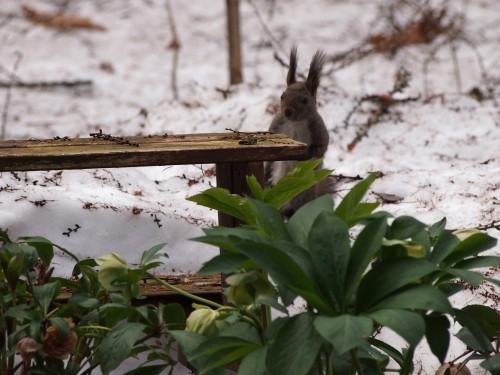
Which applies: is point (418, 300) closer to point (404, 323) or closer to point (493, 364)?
point (404, 323)

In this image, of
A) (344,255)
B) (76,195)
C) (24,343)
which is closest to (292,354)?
(344,255)

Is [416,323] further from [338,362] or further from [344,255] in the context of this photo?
[338,362]

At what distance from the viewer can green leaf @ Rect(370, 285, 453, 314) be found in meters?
1.41

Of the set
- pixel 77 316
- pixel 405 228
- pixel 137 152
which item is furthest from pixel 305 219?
pixel 137 152

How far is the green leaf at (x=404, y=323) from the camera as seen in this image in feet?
4.48

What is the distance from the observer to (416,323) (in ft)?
4.55

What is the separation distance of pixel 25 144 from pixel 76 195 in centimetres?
53

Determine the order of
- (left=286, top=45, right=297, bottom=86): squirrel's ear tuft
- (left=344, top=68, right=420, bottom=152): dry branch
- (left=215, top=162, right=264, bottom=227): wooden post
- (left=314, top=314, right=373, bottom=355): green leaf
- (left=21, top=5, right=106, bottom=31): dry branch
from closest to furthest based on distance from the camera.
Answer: (left=314, top=314, right=373, bottom=355): green leaf < (left=215, top=162, right=264, bottom=227): wooden post < (left=286, top=45, right=297, bottom=86): squirrel's ear tuft < (left=344, top=68, right=420, bottom=152): dry branch < (left=21, top=5, right=106, bottom=31): dry branch

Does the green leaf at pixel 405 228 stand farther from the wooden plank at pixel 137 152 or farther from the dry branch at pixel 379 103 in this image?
the dry branch at pixel 379 103

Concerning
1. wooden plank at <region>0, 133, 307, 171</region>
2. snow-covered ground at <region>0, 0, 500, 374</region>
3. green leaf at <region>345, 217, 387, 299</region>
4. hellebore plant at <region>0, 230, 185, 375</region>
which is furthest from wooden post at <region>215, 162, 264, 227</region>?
green leaf at <region>345, 217, 387, 299</region>

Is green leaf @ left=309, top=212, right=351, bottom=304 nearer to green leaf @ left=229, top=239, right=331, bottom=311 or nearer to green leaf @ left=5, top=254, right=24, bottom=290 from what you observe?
green leaf @ left=229, top=239, right=331, bottom=311

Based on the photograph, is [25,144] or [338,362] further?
[25,144]

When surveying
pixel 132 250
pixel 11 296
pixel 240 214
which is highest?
pixel 240 214

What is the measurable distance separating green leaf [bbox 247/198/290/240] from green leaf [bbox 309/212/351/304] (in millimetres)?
119
